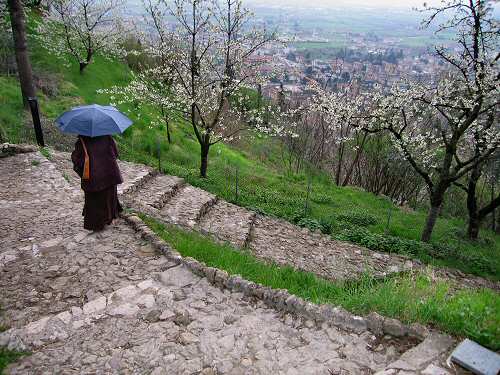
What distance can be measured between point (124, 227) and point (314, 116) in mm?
17787

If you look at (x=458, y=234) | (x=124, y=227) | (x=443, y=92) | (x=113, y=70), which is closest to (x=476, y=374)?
(x=124, y=227)

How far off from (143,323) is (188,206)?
19.4 feet

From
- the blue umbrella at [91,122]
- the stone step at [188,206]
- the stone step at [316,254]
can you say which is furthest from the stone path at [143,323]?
the stone step at [316,254]

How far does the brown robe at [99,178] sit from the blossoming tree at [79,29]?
58.7ft

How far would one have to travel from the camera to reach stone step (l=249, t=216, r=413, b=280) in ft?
29.8

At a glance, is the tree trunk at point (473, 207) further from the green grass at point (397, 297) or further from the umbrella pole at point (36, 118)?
the umbrella pole at point (36, 118)

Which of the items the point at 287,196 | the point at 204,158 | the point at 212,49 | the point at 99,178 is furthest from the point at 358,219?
the point at 99,178

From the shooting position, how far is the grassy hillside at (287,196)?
10930 mm

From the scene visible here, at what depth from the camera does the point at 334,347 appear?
14.7ft

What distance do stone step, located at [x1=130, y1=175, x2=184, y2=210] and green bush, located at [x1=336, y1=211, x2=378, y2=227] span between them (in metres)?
5.13

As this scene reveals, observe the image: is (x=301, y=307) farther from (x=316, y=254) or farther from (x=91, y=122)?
(x=316, y=254)

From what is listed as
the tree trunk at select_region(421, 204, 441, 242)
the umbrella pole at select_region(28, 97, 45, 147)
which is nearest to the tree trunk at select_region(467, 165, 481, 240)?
the tree trunk at select_region(421, 204, 441, 242)

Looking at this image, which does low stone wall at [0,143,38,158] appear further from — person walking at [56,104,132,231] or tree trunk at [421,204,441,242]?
tree trunk at [421,204,441,242]

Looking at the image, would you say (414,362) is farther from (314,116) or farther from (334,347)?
(314,116)
